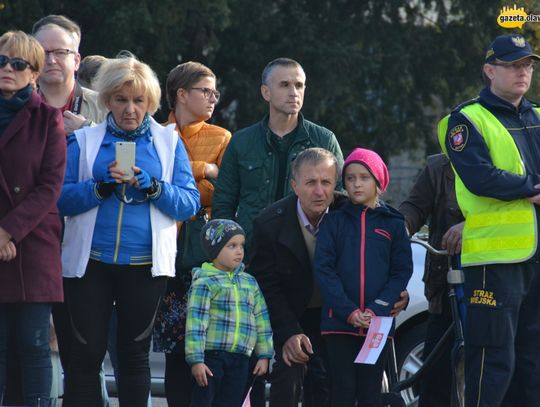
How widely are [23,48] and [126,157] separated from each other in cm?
76

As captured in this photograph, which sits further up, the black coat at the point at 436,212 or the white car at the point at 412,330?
the black coat at the point at 436,212

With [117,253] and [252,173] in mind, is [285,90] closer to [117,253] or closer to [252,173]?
[252,173]

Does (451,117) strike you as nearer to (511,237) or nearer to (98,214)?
(511,237)

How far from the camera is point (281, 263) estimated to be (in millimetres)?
6852

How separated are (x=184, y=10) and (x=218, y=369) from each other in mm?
13766

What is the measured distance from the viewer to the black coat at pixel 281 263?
6.82 meters

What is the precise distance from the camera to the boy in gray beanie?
6.55m

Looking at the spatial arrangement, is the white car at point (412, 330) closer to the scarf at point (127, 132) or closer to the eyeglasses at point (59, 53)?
the scarf at point (127, 132)

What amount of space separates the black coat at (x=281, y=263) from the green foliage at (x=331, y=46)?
506 inches

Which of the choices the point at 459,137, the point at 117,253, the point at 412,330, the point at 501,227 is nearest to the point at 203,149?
the point at 117,253

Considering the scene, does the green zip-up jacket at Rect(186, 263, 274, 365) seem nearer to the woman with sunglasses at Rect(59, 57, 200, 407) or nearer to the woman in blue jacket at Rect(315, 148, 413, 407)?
the woman with sunglasses at Rect(59, 57, 200, 407)

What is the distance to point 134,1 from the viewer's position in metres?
19.5

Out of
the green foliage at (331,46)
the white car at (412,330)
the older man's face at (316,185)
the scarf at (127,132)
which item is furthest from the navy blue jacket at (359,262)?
the green foliage at (331,46)

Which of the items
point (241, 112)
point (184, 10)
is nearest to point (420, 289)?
point (184, 10)
